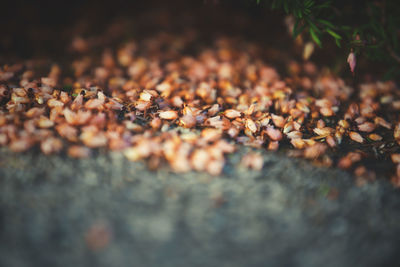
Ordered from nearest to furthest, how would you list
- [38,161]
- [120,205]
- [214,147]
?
[120,205]
[38,161]
[214,147]

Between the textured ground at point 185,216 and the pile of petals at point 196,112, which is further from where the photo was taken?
Result: the pile of petals at point 196,112

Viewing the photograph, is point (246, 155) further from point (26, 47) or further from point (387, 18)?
point (26, 47)

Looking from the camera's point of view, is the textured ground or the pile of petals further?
the pile of petals

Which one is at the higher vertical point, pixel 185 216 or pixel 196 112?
pixel 196 112

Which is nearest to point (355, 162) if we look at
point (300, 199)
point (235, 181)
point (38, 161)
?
point (300, 199)

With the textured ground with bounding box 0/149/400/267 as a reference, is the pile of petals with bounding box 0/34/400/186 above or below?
above

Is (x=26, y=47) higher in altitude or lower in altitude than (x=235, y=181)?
higher

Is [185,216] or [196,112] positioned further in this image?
[196,112]

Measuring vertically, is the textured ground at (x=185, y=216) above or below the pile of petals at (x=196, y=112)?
below
